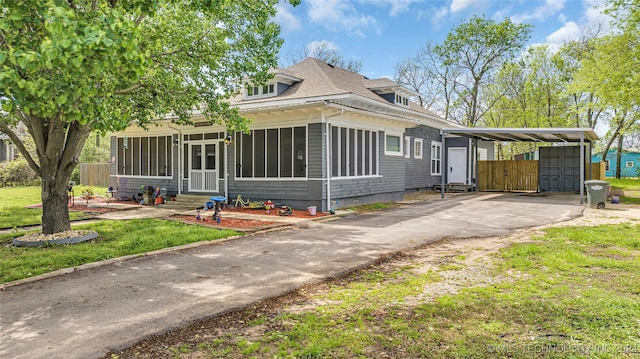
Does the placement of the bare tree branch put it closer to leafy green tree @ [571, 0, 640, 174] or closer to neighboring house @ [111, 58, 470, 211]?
neighboring house @ [111, 58, 470, 211]

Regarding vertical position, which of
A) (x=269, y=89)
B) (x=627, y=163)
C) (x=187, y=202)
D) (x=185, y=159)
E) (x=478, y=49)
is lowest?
(x=187, y=202)

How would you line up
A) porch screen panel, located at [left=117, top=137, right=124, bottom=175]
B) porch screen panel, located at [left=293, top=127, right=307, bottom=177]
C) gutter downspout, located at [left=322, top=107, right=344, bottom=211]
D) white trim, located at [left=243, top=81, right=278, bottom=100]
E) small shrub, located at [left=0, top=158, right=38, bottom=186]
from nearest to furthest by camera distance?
gutter downspout, located at [left=322, top=107, right=344, bottom=211] < porch screen panel, located at [left=293, top=127, right=307, bottom=177] < white trim, located at [left=243, top=81, right=278, bottom=100] < porch screen panel, located at [left=117, top=137, right=124, bottom=175] < small shrub, located at [left=0, top=158, right=38, bottom=186]

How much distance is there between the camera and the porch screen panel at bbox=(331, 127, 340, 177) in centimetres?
1318

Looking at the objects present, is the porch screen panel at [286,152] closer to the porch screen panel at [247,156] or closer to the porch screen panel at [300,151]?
the porch screen panel at [300,151]

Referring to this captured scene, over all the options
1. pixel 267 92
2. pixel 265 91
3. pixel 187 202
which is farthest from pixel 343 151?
pixel 187 202

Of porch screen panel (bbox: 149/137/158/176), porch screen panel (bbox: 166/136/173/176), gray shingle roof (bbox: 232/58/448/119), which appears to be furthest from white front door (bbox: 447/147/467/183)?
porch screen panel (bbox: 149/137/158/176)

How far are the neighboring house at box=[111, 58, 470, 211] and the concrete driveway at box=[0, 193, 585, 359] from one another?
309 centimetres

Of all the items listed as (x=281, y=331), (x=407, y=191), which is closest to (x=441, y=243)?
(x=281, y=331)

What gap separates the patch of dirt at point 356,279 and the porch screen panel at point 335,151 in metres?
5.61

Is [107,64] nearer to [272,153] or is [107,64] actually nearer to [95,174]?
[272,153]

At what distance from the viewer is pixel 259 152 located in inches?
546

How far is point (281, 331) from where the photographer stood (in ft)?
12.4

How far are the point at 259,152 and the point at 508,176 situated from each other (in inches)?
594

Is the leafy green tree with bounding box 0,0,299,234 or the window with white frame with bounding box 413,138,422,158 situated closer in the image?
the leafy green tree with bounding box 0,0,299,234
